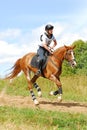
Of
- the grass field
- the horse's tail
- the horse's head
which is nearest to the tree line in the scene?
the horse's tail

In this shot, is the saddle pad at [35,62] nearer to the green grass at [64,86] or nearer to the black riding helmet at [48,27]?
the black riding helmet at [48,27]

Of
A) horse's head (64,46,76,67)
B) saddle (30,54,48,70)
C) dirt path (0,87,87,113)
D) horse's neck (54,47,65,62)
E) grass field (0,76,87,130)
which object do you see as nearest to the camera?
grass field (0,76,87,130)

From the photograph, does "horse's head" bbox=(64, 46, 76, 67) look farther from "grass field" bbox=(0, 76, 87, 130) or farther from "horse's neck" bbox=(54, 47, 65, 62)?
"grass field" bbox=(0, 76, 87, 130)

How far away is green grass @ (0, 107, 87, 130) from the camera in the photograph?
11.6 m

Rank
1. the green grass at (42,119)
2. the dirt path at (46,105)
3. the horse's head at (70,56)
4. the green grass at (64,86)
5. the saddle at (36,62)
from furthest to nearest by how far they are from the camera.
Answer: the green grass at (64,86), the saddle at (36,62), the horse's head at (70,56), the dirt path at (46,105), the green grass at (42,119)

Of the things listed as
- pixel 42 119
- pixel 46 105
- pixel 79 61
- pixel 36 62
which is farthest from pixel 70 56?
pixel 79 61

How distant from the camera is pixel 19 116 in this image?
12.8 metres

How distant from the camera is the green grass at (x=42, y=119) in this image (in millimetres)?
11609

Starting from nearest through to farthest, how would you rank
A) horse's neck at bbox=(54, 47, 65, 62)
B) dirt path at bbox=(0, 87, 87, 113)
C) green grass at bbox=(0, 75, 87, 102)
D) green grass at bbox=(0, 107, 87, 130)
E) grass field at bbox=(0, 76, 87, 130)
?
grass field at bbox=(0, 76, 87, 130) → green grass at bbox=(0, 107, 87, 130) → dirt path at bbox=(0, 87, 87, 113) → horse's neck at bbox=(54, 47, 65, 62) → green grass at bbox=(0, 75, 87, 102)

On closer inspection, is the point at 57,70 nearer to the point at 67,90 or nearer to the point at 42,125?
the point at 42,125

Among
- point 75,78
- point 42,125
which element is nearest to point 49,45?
point 42,125

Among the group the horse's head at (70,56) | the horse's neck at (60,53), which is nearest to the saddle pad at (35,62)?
the horse's neck at (60,53)

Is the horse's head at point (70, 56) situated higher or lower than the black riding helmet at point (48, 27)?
lower

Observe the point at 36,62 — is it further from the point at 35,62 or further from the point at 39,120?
the point at 39,120
